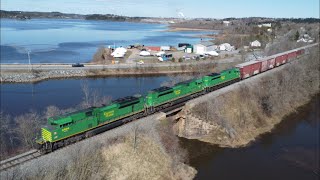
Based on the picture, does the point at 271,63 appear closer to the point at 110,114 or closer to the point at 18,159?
the point at 110,114

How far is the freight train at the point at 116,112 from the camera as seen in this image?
28.1 metres

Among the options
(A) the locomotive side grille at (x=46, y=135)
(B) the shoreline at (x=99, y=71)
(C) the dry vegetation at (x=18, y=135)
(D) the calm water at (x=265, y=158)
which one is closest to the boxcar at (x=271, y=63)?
(B) the shoreline at (x=99, y=71)

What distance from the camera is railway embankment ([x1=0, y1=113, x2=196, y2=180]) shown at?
25.7 m

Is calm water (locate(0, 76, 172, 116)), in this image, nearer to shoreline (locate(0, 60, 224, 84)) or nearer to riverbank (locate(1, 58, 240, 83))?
shoreline (locate(0, 60, 224, 84))

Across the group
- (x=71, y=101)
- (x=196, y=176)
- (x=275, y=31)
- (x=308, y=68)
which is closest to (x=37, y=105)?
(x=71, y=101)

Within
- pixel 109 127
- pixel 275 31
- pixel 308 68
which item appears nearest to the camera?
pixel 109 127

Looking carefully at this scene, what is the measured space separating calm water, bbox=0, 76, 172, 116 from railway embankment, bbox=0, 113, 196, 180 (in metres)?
23.3

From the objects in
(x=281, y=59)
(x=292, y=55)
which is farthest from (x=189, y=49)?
(x=281, y=59)

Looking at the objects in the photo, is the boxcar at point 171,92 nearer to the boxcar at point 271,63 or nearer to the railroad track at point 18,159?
the railroad track at point 18,159

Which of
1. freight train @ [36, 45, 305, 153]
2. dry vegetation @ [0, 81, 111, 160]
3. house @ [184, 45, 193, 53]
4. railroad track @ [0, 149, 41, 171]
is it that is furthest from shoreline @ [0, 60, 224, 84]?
railroad track @ [0, 149, 41, 171]

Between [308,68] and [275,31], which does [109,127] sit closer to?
[308,68]

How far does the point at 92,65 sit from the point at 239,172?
6214 cm

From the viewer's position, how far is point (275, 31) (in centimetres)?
16475

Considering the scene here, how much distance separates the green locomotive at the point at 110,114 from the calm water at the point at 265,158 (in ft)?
22.2
